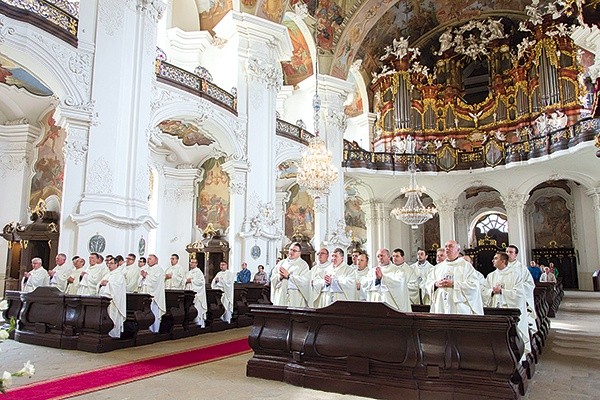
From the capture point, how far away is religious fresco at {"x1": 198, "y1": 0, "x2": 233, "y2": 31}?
15273 mm

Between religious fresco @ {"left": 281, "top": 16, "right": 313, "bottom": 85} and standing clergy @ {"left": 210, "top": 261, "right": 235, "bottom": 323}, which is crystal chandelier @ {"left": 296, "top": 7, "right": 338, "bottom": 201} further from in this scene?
religious fresco @ {"left": 281, "top": 16, "right": 313, "bottom": 85}

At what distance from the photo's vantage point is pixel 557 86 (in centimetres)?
1925

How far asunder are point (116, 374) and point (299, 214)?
15555mm

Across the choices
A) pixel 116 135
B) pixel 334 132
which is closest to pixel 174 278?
pixel 116 135

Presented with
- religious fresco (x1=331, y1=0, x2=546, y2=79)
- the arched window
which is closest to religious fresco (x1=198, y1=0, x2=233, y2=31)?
religious fresco (x1=331, y1=0, x2=546, y2=79)

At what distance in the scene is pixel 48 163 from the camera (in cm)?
1276

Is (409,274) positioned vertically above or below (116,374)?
above

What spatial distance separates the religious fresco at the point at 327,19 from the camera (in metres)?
18.8

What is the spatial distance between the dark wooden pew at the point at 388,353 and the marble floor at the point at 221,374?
9.3 inches

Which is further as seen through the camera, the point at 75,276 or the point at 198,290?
the point at 198,290

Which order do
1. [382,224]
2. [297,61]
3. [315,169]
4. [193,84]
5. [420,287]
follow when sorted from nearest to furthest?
1. [420,287]
2. [193,84]
3. [315,169]
4. [297,61]
5. [382,224]

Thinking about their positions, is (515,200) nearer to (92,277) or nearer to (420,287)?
(420,287)

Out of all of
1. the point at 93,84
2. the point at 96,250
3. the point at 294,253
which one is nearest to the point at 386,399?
the point at 294,253

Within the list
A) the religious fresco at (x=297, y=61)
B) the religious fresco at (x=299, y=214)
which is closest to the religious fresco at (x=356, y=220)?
the religious fresco at (x=299, y=214)
